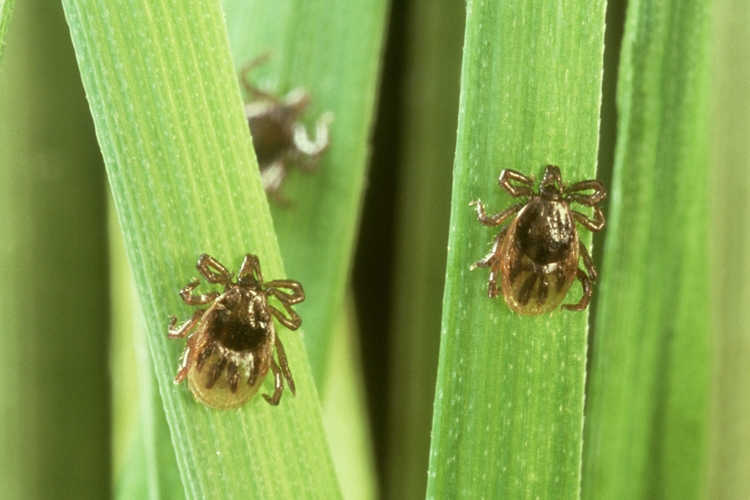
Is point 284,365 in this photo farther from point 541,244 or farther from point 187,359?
point 541,244

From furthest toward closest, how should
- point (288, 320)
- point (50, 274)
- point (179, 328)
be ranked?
point (50, 274) → point (288, 320) → point (179, 328)

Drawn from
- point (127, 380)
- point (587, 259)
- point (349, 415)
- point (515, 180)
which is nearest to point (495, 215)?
point (515, 180)

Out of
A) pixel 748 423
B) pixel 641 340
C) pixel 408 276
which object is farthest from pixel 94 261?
pixel 748 423

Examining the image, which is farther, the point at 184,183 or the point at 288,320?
the point at 288,320

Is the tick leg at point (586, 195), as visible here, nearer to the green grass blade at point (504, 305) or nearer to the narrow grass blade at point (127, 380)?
the green grass blade at point (504, 305)

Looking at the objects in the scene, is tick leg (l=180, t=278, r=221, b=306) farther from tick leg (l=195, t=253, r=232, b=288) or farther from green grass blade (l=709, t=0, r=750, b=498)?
green grass blade (l=709, t=0, r=750, b=498)

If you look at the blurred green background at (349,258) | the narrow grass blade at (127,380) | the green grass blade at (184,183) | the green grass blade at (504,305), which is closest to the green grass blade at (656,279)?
the blurred green background at (349,258)

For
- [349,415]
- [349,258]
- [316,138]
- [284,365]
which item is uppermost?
[316,138]

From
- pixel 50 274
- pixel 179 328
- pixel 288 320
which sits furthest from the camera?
pixel 50 274
